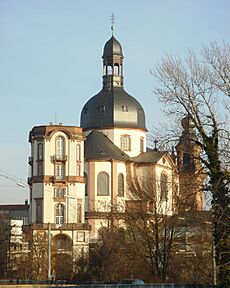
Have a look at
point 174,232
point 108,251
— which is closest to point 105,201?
point 108,251

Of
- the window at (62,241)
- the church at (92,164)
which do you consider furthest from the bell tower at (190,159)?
the window at (62,241)

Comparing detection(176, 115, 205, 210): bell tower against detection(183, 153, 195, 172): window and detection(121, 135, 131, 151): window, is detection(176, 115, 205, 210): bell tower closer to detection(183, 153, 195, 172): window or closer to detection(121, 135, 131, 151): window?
detection(183, 153, 195, 172): window

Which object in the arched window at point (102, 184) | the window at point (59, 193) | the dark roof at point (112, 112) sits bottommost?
the window at point (59, 193)

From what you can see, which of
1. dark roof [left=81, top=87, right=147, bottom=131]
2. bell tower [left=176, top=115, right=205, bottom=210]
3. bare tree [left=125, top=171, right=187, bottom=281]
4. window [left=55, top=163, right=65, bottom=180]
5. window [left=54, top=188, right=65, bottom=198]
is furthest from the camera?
dark roof [left=81, top=87, right=147, bottom=131]

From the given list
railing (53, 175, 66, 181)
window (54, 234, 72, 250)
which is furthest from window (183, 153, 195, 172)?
railing (53, 175, 66, 181)

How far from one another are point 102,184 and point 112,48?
Result: 19733mm

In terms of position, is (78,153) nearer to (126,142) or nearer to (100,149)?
(100,149)

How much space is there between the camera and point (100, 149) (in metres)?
90.8

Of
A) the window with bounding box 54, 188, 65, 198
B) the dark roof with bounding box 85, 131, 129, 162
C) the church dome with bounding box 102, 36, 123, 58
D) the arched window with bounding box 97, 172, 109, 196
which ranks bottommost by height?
the window with bounding box 54, 188, 65, 198

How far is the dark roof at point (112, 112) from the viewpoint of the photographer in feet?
309

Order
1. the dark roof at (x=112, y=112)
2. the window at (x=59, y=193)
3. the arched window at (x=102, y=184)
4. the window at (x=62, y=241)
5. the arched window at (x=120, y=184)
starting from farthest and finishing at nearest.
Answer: the dark roof at (x=112, y=112)
the arched window at (x=120, y=184)
the arched window at (x=102, y=184)
the window at (x=59, y=193)
the window at (x=62, y=241)

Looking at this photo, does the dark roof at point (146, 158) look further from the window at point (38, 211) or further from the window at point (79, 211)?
the window at point (38, 211)

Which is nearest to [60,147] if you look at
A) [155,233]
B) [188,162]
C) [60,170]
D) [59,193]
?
[60,170]

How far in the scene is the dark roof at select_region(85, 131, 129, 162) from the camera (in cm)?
9081
